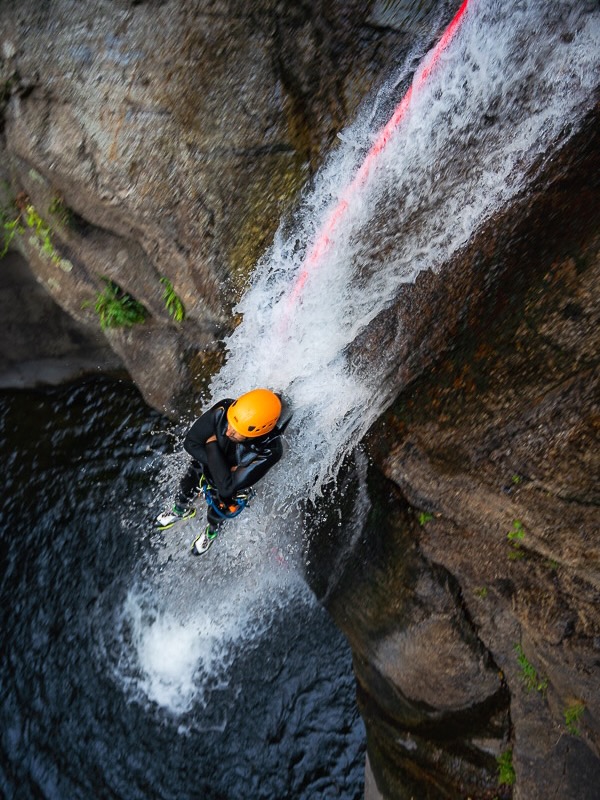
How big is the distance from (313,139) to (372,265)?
3.51ft

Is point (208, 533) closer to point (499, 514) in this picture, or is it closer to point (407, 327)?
point (407, 327)

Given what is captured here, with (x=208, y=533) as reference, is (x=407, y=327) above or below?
above

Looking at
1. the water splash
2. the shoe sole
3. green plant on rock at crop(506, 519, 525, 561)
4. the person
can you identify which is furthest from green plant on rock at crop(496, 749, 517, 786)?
the shoe sole

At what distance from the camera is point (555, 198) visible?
3340 mm

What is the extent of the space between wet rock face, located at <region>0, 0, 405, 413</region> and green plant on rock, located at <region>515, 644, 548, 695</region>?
3334 mm

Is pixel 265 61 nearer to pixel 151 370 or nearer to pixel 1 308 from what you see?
pixel 151 370

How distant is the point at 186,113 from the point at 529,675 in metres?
4.54

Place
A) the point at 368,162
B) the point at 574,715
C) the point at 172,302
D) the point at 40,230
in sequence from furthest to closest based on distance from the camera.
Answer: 1. the point at 40,230
2. the point at 172,302
3. the point at 368,162
4. the point at 574,715

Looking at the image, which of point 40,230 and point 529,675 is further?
point 40,230

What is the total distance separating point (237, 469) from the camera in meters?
4.34

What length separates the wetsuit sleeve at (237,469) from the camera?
4293 mm

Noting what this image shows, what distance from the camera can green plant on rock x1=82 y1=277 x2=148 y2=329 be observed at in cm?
535

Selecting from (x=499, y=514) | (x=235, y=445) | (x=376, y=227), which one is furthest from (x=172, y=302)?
(x=499, y=514)

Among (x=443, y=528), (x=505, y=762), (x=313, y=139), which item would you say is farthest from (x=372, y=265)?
(x=505, y=762)
